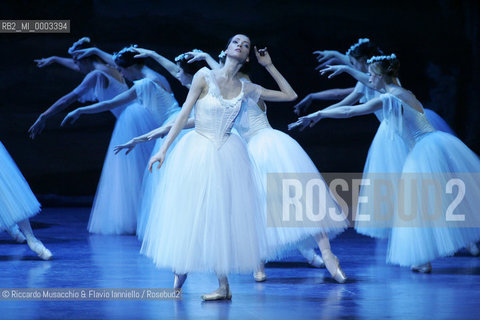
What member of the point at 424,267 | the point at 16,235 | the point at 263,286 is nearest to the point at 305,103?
the point at 424,267

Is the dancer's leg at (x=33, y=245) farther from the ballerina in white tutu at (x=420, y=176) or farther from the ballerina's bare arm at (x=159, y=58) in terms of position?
the ballerina's bare arm at (x=159, y=58)

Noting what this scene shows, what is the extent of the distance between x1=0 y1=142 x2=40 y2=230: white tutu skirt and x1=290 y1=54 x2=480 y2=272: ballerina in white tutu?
1.63 metres

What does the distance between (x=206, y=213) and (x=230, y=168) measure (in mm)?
232

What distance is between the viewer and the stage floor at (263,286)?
3057 millimetres

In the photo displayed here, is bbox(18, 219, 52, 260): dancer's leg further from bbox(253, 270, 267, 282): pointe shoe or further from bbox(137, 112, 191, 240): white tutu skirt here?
bbox(253, 270, 267, 282): pointe shoe

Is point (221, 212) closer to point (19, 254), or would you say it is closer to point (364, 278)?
point (364, 278)

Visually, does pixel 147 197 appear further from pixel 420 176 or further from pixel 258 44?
pixel 258 44

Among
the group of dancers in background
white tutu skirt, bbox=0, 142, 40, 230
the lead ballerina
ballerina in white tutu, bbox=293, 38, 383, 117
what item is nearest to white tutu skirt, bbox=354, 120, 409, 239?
the group of dancers in background

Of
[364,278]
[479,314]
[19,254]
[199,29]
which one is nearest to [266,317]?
[479,314]

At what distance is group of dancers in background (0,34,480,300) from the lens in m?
3.22

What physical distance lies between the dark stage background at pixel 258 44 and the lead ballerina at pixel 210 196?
4935 millimetres

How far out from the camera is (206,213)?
10.5 feet

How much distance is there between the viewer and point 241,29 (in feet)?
27.3

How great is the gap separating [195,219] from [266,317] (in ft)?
1.73
